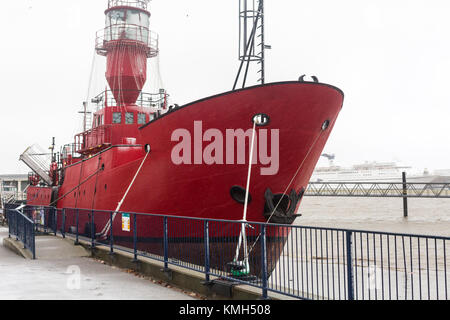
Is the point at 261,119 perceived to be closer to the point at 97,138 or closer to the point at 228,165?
the point at 228,165

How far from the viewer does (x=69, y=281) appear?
8500 millimetres

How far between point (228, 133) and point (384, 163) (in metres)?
147

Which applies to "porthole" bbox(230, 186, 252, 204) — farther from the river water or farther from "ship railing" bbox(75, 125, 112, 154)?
the river water

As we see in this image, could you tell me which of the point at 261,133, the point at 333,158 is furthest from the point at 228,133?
the point at 333,158

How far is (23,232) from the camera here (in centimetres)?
1298

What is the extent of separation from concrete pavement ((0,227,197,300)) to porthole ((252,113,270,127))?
4419 mm

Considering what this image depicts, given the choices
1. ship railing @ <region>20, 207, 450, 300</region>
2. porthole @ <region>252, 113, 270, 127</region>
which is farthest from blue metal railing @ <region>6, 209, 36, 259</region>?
porthole @ <region>252, 113, 270, 127</region>

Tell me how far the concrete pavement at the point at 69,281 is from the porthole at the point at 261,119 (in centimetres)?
442

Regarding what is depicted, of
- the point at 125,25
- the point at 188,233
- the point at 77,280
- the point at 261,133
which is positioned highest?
the point at 125,25

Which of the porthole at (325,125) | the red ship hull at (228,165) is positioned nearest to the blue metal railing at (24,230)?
the red ship hull at (228,165)

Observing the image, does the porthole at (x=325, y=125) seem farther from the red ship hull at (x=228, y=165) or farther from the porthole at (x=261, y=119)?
the porthole at (x=261, y=119)
